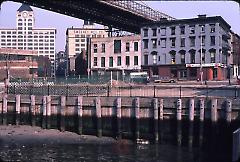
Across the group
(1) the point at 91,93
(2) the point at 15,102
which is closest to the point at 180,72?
(1) the point at 91,93

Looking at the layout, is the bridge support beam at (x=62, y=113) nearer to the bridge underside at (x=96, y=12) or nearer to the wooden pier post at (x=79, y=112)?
the wooden pier post at (x=79, y=112)

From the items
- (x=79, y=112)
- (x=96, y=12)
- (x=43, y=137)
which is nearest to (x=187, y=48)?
(x=96, y=12)

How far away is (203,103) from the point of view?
20.1 meters

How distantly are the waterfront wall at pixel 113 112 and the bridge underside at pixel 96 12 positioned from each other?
34.7 ft

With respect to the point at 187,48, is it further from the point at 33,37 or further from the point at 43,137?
the point at 33,37

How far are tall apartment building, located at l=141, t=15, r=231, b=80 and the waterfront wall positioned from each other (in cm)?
3079

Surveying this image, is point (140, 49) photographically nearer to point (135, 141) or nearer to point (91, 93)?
point (91, 93)

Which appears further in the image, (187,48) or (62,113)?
(187,48)

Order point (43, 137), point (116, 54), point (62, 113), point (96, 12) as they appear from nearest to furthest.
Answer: point (43, 137) → point (62, 113) → point (96, 12) → point (116, 54)

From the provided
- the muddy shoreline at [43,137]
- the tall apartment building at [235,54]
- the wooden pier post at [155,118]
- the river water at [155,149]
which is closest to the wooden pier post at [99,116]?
A: the muddy shoreline at [43,137]

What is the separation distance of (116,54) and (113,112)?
138 feet

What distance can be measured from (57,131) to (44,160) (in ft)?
19.5

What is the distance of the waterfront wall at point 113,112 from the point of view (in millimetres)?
20125

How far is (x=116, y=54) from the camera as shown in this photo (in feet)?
210
